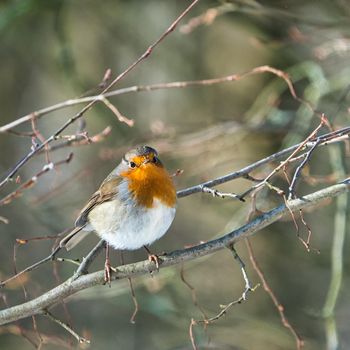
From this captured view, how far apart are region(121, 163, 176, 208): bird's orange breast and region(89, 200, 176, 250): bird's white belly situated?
0.10 feet

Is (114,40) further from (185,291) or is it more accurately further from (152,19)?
(185,291)

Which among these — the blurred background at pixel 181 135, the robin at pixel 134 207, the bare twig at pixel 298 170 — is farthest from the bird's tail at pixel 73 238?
the blurred background at pixel 181 135

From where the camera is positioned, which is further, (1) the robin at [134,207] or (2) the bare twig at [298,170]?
(1) the robin at [134,207]

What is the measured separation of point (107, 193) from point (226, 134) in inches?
56.0

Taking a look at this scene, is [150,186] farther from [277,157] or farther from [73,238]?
[277,157]

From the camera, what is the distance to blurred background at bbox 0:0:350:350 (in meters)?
5.04

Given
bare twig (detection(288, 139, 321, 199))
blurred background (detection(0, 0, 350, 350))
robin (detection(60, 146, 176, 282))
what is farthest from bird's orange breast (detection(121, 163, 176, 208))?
blurred background (detection(0, 0, 350, 350))

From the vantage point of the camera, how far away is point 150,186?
3.09m

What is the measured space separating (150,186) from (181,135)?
188 cm

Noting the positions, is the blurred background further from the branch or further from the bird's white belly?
the branch

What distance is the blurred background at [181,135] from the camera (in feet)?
16.5

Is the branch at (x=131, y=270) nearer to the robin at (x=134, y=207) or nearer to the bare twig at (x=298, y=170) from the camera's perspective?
the bare twig at (x=298, y=170)

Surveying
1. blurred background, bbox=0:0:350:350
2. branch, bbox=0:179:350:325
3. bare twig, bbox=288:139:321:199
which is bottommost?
branch, bbox=0:179:350:325

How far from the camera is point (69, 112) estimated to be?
6691mm
